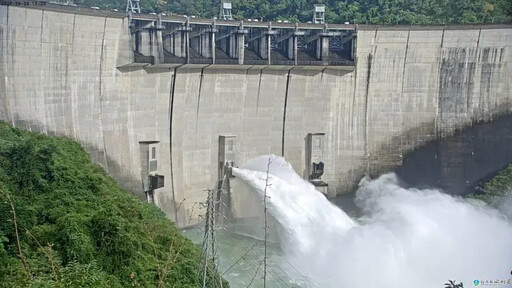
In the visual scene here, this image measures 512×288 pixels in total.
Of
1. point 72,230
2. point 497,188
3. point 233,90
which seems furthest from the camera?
point 497,188

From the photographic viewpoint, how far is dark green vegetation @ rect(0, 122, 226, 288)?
996 centimetres

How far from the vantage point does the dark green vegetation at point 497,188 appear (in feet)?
76.7

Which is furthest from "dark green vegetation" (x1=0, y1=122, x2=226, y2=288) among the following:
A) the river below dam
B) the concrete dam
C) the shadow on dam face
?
the shadow on dam face

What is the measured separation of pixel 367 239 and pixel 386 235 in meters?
0.64

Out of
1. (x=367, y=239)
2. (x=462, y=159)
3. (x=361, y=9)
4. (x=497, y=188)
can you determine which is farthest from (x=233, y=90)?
(x=361, y=9)

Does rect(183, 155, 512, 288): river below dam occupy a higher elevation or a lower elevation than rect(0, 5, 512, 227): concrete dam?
lower

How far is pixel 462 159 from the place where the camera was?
24391mm

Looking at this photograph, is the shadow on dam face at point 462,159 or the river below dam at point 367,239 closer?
the river below dam at point 367,239

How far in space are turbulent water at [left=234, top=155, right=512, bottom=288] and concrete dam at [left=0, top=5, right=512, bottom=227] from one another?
1147 mm

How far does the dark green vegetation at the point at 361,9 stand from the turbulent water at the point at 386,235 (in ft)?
31.5

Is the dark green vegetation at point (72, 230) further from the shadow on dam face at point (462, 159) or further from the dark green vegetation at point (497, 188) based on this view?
the dark green vegetation at point (497, 188)

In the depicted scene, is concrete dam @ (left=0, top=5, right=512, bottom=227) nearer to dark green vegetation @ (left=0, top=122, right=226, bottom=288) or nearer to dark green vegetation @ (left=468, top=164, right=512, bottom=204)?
dark green vegetation @ (left=468, top=164, right=512, bottom=204)

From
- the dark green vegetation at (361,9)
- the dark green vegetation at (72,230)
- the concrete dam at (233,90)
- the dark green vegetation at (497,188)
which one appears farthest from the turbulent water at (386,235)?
the dark green vegetation at (361,9)

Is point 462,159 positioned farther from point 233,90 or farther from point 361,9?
point 361,9
